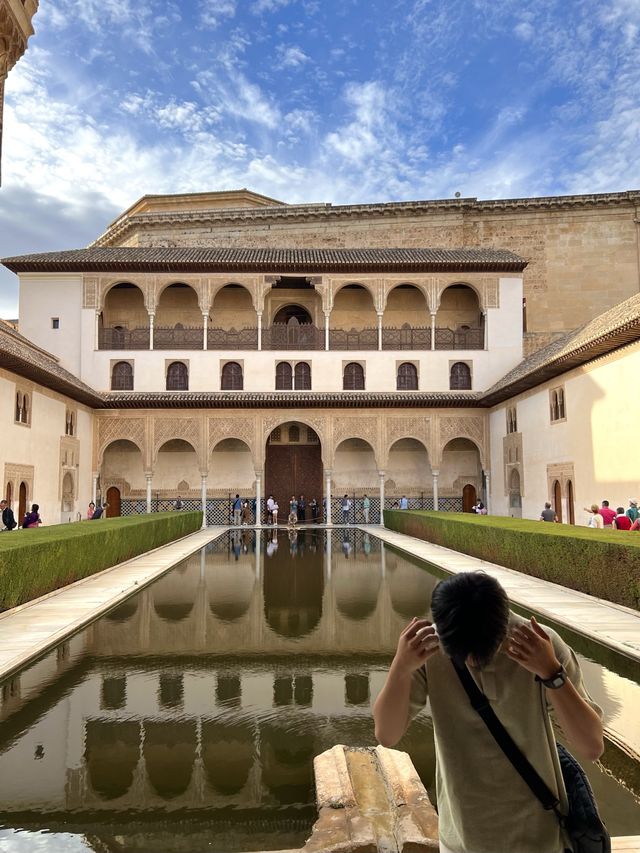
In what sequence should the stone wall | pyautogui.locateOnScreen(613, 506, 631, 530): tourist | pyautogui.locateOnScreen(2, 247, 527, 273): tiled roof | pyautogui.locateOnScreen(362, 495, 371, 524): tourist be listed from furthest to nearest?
the stone wall → pyautogui.locateOnScreen(362, 495, 371, 524): tourist → pyautogui.locateOnScreen(2, 247, 527, 273): tiled roof → pyautogui.locateOnScreen(613, 506, 631, 530): tourist

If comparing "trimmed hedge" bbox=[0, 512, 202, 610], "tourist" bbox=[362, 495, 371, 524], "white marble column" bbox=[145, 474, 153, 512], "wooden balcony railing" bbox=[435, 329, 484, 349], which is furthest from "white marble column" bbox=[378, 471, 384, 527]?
"trimmed hedge" bbox=[0, 512, 202, 610]

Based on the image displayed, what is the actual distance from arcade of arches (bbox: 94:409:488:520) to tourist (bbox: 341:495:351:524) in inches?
18.9

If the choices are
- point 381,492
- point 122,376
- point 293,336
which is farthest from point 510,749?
point 293,336

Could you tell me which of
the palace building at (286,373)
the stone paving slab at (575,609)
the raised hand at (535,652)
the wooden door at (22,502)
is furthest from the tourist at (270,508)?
the raised hand at (535,652)

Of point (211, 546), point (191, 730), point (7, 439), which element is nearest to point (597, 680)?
point (191, 730)

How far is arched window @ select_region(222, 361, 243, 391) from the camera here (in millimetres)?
26766

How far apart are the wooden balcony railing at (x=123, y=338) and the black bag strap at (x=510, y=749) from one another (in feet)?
86.4

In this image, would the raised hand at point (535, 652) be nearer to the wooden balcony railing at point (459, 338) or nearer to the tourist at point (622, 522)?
the tourist at point (622, 522)

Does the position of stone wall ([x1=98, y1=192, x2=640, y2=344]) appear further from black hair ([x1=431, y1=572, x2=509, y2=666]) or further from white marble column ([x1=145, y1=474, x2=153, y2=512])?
black hair ([x1=431, y1=572, x2=509, y2=666])

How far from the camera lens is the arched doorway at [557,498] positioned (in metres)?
19.7

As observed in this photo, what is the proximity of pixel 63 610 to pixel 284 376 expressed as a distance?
19.1m

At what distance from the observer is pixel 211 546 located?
18469mm

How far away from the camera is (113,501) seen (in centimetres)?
2717

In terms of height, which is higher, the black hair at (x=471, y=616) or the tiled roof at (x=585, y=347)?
the tiled roof at (x=585, y=347)
